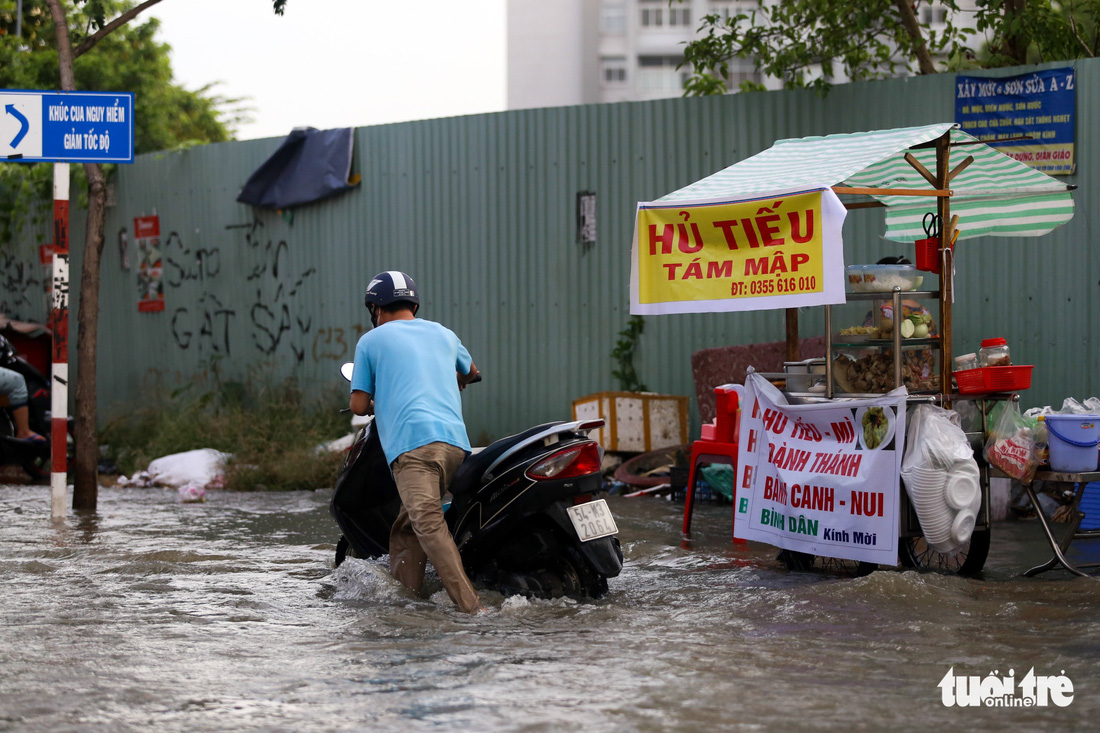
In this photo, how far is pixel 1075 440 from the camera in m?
6.06

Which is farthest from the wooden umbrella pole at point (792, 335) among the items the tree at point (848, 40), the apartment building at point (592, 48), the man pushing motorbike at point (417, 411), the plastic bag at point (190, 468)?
the apartment building at point (592, 48)

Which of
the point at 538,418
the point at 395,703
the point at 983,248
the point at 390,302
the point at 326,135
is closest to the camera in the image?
the point at 395,703

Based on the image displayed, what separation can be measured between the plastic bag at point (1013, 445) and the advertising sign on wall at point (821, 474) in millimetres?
549

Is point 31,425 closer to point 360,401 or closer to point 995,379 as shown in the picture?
point 360,401

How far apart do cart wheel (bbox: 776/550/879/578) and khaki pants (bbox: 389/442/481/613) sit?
2.15 meters

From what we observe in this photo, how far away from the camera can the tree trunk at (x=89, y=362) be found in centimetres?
961

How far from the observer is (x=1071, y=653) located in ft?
15.1

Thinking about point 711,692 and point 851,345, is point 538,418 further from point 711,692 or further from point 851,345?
point 711,692

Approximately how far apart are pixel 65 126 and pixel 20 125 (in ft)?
1.03

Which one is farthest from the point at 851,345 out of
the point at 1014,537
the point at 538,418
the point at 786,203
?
the point at 538,418

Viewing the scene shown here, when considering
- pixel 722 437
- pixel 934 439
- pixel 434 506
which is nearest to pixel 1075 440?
pixel 934 439

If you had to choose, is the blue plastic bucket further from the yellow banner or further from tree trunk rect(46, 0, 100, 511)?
tree trunk rect(46, 0, 100, 511)

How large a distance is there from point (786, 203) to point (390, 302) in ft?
7.04

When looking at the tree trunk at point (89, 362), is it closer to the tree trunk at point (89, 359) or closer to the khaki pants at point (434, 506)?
the tree trunk at point (89, 359)
